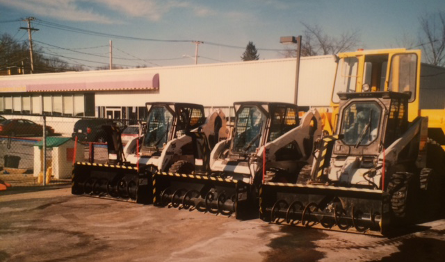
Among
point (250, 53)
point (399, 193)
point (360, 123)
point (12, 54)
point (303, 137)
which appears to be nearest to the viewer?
point (399, 193)

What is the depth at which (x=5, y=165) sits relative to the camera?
16.1 metres

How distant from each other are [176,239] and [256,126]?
398cm

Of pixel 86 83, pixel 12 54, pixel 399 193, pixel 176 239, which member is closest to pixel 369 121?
pixel 399 193

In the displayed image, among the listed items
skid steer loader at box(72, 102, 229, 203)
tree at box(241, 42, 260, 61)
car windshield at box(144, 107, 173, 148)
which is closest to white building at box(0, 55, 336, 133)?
skid steer loader at box(72, 102, 229, 203)

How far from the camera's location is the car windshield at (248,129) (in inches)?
428

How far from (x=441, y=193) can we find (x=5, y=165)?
14.2m

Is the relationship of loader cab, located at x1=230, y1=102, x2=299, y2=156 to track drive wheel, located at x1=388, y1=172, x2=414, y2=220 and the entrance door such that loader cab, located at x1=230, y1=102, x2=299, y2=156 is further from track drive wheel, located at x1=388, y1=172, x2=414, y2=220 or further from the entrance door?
the entrance door

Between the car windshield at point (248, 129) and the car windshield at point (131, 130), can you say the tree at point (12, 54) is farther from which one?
the car windshield at point (248, 129)

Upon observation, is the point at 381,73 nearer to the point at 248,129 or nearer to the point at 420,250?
the point at 248,129

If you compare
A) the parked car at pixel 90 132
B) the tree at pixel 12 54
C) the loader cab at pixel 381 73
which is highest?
the tree at pixel 12 54

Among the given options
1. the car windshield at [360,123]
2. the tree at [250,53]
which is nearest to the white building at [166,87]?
the car windshield at [360,123]

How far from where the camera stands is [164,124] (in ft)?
41.8

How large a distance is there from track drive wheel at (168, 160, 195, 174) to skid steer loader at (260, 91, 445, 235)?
3053mm

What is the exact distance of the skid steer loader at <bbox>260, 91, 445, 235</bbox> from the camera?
26.8 feet
